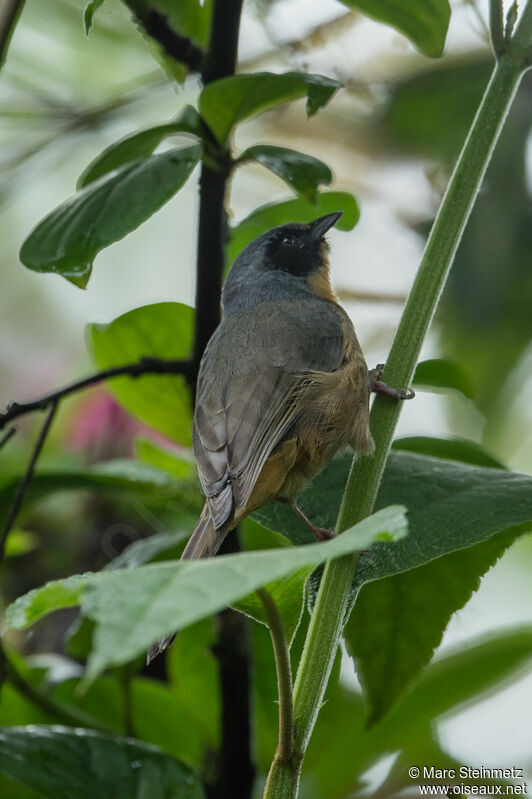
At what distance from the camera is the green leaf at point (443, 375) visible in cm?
155

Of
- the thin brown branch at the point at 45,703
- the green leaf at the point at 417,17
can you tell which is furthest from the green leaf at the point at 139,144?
the thin brown branch at the point at 45,703

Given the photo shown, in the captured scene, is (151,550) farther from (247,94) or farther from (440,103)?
(440,103)

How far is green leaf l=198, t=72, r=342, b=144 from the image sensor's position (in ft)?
3.93

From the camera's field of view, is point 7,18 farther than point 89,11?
Yes

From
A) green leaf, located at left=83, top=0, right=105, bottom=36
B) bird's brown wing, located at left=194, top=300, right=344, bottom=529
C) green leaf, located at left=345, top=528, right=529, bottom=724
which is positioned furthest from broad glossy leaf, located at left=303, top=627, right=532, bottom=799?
green leaf, located at left=83, top=0, right=105, bottom=36

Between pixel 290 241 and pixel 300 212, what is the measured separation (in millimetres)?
458

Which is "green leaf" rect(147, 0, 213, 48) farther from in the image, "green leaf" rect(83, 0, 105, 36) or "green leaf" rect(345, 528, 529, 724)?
"green leaf" rect(345, 528, 529, 724)

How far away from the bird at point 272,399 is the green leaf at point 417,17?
487 millimetres

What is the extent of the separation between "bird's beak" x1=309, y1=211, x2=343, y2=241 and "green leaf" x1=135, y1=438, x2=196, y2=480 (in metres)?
0.56

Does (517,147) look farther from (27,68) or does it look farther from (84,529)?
(84,529)

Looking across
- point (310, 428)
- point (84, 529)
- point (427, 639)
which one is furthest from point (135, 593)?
point (84, 529)

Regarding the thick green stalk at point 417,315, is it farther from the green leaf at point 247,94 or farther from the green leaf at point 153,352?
the green leaf at point 153,352

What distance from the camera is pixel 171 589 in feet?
1.88

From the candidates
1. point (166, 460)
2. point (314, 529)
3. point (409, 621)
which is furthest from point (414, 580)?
point (166, 460)
